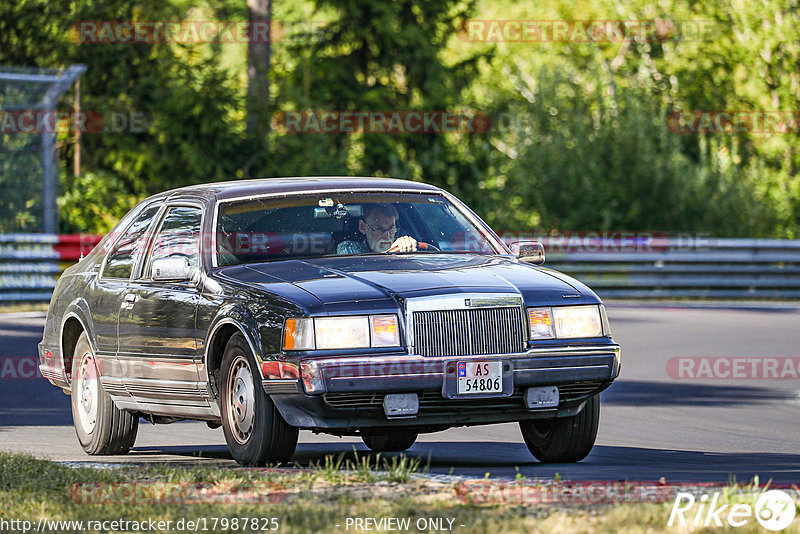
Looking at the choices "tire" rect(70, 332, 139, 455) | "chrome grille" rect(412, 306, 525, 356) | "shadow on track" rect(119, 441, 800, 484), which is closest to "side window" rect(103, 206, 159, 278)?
"tire" rect(70, 332, 139, 455)

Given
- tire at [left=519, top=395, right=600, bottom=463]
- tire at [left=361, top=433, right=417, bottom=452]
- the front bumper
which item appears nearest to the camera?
the front bumper

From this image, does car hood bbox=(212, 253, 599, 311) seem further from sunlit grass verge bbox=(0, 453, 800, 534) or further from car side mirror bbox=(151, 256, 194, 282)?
sunlit grass verge bbox=(0, 453, 800, 534)

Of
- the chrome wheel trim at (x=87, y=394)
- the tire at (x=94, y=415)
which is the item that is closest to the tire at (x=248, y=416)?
the tire at (x=94, y=415)

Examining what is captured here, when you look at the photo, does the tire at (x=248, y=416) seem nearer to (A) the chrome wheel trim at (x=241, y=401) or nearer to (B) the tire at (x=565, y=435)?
(A) the chrome wheel trim at (x=241, y=401)

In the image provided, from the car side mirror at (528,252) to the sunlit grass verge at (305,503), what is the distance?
7.62 ft

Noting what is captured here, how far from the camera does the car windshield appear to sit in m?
9.23

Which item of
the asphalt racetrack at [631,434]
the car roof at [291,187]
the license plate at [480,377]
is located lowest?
the asphalt racetrack at [631,434]

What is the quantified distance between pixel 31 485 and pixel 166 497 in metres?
0.96

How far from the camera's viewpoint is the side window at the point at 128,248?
10094 mm

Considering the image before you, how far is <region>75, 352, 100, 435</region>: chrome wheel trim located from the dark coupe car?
0.04 ft

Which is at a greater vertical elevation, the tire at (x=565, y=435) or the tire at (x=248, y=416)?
the tire at (x=248, y=416)

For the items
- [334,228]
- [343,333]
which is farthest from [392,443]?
[343,333]

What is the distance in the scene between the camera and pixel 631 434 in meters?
11.2

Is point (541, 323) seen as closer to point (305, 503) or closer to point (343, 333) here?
point (343, 333)
